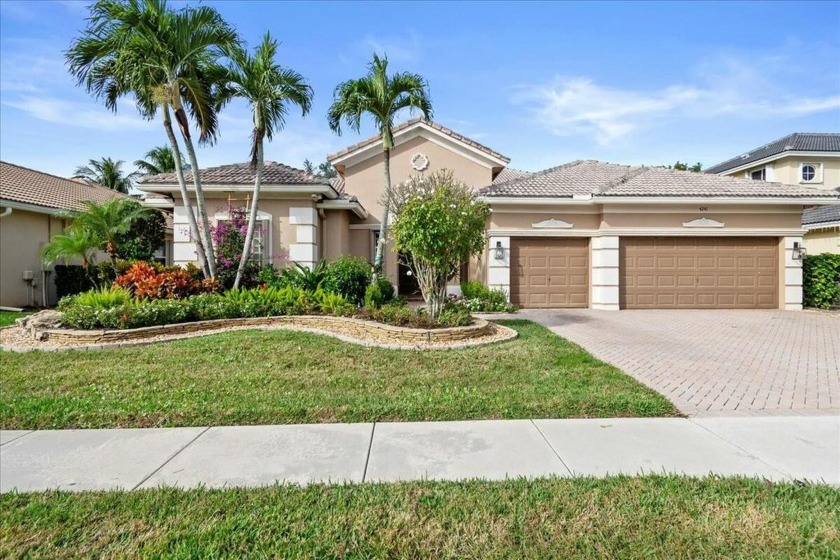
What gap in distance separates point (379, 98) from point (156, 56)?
5.12 metres

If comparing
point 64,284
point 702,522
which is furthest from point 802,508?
point 64,284

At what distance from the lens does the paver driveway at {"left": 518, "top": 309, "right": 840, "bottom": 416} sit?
5566 millimetres

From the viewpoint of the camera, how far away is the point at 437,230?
29.6ft

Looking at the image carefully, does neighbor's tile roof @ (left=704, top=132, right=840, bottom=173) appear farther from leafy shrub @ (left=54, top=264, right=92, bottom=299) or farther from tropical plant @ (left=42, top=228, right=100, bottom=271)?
leafy shrub @ (left=54, top=264, right=92, bottom=299)

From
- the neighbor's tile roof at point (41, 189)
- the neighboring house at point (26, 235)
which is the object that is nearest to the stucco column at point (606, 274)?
the neighbor's tile roof at point (41, 189)

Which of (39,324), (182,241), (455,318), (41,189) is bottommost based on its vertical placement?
(39,324)

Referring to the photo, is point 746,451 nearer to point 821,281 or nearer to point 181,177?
point 181,177

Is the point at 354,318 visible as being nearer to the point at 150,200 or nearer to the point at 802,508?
the point at 802,508

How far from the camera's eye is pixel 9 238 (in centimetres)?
1489

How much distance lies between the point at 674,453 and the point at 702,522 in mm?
1224

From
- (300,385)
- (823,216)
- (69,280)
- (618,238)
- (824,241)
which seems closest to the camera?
(300,385)

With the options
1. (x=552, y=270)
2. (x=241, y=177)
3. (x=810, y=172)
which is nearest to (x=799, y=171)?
(x=810, y=172)

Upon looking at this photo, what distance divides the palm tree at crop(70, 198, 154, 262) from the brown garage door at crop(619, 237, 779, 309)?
1581 cm

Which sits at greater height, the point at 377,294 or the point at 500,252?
the point at 500,252
